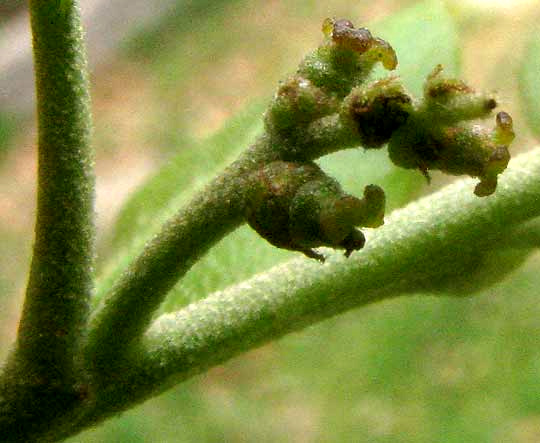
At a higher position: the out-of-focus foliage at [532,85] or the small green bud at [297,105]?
the out-of-focus foliage at [532,85]

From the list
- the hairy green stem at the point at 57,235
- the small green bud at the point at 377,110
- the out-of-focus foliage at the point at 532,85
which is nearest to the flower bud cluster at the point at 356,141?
the small green bud at the point at 377,110

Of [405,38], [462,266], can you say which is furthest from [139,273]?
[405,38]

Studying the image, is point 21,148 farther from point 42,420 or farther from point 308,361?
point 42,420

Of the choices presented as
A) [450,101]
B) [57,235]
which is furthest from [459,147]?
[57,235]

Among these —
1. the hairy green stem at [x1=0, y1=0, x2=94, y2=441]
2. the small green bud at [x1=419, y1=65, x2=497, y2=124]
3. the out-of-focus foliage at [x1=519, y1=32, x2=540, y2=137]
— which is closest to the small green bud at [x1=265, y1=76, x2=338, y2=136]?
the small green bud at [x1=419, y1=65, x2=497, y2=124]

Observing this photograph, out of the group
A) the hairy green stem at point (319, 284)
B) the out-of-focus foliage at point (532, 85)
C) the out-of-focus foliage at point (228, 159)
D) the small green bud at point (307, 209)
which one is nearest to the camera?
the small green bud at point (307, 209)

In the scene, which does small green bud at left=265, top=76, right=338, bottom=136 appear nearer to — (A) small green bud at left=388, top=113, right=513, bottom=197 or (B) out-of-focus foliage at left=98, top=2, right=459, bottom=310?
(A) small green bud at left=388, top=113, right=513, bottom=197

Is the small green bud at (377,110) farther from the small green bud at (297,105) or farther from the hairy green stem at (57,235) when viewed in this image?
the hairy green stem at (57,235)
